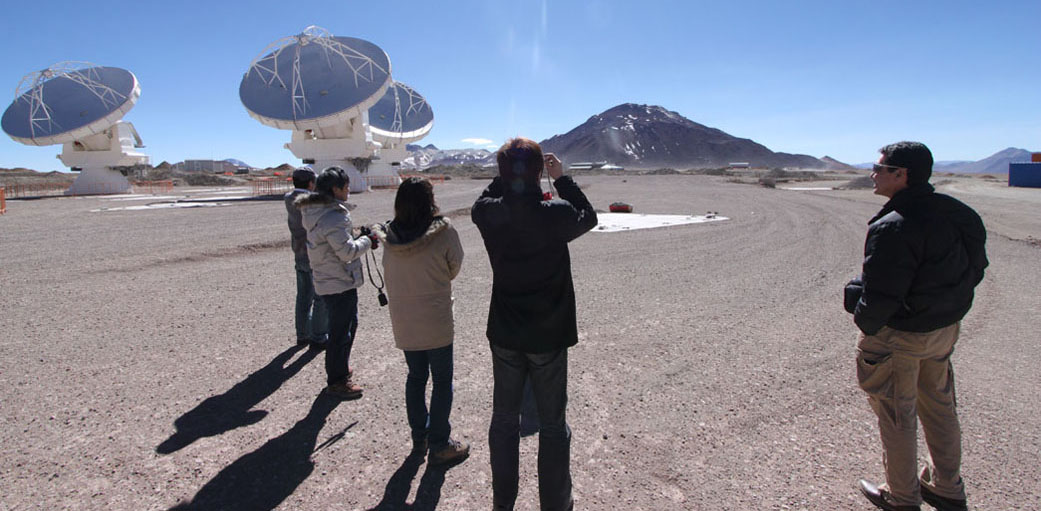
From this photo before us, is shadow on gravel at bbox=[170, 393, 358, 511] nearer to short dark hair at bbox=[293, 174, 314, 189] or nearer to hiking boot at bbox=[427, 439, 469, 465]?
hiking boot at bbox=[427, 439, 469, 465]

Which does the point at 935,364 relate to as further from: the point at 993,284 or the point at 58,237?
the point at 58,237

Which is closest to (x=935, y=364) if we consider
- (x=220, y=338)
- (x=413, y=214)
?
(x=413, y=214)

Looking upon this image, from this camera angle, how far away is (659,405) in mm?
4496

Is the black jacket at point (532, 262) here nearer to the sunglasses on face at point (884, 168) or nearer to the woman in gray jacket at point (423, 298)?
the woman in gray jacket at point (423, 298)

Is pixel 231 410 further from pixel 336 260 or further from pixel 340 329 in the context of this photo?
pixel 336 260

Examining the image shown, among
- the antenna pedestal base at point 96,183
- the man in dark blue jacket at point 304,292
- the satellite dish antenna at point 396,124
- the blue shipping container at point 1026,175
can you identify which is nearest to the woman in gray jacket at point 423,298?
the man in dark blue jacket at point 304,292

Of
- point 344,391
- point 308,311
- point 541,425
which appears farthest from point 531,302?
point 308,311

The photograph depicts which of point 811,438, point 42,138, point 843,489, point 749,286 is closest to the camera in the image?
point 843,489

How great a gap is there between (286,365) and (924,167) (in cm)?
533

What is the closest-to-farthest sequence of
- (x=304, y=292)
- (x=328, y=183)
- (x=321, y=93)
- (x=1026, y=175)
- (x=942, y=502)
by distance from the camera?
(x=942, y=502), (x=328, y=183), (x=304, y=292), (x=321, y=93), (x=1026, y=175)

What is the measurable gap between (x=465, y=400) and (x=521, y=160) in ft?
8.50

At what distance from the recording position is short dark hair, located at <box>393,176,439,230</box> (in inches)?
130

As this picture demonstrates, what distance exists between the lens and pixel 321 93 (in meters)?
35.3

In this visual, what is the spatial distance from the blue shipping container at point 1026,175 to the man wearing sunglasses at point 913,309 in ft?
186
